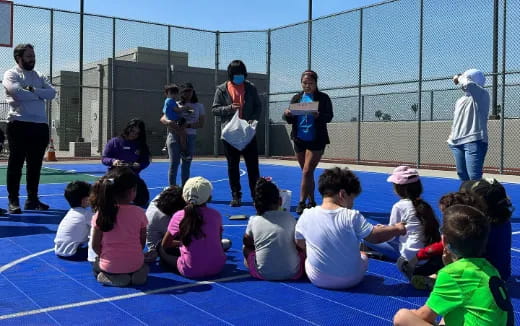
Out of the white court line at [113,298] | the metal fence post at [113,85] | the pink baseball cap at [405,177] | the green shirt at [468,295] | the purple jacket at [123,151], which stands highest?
the metal fence post at [113,85]

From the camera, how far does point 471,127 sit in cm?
592

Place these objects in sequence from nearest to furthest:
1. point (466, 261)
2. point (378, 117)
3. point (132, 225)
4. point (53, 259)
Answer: point (466, 261), point (132, 225), point (53, 259), point (378, 117)

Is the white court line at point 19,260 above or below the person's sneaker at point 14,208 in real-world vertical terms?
below

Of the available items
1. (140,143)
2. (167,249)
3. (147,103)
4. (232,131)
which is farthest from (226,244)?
(147,103)

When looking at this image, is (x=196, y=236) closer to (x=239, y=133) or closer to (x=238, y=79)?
(x=239, y=133)

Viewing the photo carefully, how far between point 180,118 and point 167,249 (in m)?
4.04

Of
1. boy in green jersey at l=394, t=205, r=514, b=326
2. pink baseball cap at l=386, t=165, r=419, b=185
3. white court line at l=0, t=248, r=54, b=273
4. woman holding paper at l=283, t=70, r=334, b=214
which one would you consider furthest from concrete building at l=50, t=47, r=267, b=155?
boy in green jersey at l=394, t=205, r=514, b=326

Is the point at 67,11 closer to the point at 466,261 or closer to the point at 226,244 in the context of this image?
the point at 226,244

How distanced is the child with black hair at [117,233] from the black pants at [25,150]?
346 cm

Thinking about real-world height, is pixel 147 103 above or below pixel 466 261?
above

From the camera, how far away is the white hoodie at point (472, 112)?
5895 millimetres

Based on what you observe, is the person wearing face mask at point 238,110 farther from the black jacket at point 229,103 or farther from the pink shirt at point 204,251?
the pink shirt at point 204,251

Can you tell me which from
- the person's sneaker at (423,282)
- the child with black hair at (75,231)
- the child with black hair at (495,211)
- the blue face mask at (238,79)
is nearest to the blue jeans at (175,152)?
the blue face mask at (238,79)

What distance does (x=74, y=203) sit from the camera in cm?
475
